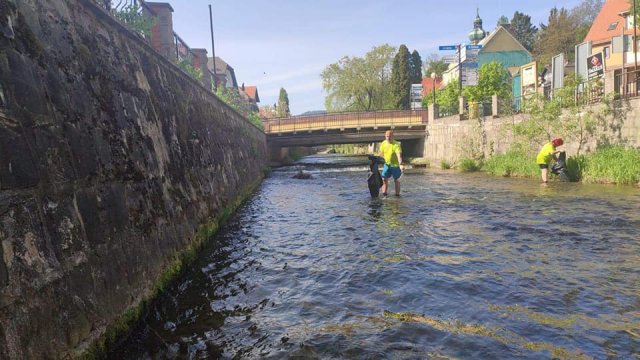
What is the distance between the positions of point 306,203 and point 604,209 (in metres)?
8.39

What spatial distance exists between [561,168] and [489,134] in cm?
942

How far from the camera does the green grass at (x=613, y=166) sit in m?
14.8

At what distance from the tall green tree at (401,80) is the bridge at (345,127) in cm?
2438

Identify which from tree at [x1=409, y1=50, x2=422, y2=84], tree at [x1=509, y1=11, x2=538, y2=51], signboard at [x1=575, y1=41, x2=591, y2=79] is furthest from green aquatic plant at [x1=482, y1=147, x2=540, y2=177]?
tree at [x1=509, y1=11, x2=538, y2=51]

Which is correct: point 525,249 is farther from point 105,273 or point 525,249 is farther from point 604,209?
point 105,273

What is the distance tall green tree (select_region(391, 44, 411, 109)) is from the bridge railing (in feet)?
90.3

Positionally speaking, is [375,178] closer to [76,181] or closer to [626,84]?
[76,181]

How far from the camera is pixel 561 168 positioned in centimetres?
1681

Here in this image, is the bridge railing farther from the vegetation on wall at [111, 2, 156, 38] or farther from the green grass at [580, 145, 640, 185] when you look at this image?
the vegetation on wall at [111, 2, 156, 38]

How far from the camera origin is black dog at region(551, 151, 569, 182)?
1677 cm

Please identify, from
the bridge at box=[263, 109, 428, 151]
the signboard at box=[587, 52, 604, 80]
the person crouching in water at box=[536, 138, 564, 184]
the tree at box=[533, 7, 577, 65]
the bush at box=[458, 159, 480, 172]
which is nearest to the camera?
the person crouching in water at box=[536, 138, 564, 184]

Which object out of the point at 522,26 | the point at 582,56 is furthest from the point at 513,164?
the point at 522,26

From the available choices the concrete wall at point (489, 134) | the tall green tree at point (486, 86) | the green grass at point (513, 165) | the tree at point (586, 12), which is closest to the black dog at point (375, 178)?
the green grass at point (513, 165)

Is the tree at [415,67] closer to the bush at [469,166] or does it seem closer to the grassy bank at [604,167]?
the bush at [469,166]
